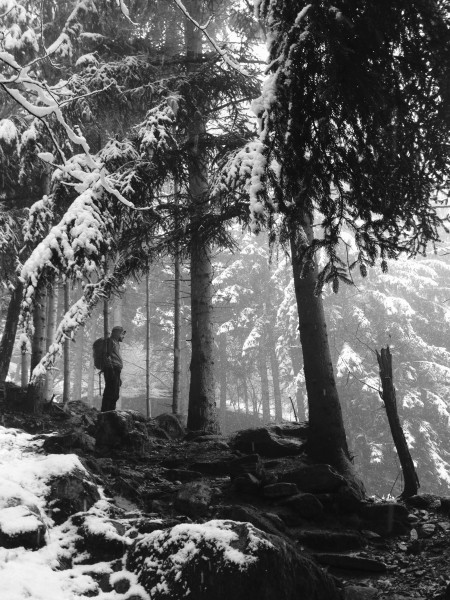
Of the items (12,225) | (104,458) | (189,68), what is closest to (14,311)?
(12,225)

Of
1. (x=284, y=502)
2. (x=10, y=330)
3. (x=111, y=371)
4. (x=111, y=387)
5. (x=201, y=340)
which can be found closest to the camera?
(x=284, y=502)

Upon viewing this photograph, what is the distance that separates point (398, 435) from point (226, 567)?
15.3 ft

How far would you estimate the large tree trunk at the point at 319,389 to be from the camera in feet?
23.3

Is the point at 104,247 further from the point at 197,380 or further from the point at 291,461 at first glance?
the point at 197,380

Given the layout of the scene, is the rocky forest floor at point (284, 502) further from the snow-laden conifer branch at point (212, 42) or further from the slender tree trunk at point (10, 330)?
the slender tree trunk at point (10, 330)

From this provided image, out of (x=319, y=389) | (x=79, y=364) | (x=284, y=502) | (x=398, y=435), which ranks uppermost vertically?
(x=79, y=364)

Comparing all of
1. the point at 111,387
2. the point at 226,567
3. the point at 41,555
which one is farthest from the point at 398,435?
the point at 111,387

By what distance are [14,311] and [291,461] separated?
9523mm

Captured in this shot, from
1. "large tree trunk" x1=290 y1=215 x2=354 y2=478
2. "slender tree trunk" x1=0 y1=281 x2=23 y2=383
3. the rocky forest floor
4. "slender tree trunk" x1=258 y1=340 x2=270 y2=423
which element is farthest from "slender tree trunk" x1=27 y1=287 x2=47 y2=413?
"slender tree trunk" x1=258 y1=340 x2=270 y2=423

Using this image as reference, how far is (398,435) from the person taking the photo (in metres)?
6.97

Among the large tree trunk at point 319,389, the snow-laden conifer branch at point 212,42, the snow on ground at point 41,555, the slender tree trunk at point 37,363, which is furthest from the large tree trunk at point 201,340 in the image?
the snow on ground at point 41,555

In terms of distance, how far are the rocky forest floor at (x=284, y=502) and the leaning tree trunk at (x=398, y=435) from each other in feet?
0.99

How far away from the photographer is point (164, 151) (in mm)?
7680

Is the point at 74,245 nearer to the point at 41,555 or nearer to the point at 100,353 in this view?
the point at 41,555
